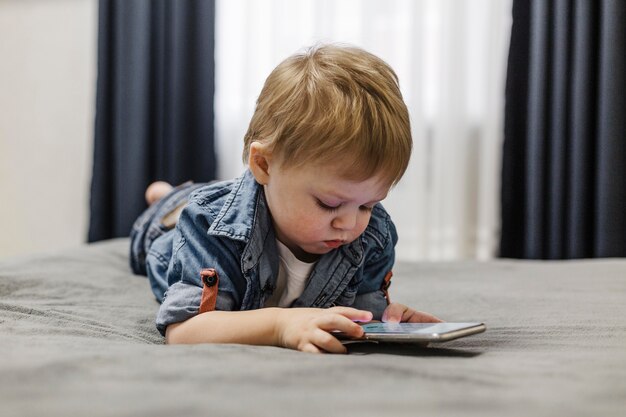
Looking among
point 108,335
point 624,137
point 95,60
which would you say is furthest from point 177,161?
point 108,335

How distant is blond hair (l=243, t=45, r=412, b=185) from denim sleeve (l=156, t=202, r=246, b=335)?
0.50 ft

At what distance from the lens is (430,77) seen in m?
2.69

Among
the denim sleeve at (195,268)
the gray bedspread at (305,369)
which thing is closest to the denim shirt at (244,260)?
the denim sleeve at (195,268)

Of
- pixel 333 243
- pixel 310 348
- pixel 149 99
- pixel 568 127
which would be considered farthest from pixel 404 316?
pixel 149 99

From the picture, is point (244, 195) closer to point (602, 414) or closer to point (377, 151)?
point (377, 151)

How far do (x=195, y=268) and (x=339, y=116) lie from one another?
293mm

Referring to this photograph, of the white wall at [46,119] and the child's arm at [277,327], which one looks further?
the white wall at [46,119]

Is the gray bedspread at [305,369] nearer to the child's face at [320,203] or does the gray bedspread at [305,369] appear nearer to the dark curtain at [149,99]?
the child's face at [320,203]

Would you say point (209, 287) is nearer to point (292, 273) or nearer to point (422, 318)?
point (292, 273)

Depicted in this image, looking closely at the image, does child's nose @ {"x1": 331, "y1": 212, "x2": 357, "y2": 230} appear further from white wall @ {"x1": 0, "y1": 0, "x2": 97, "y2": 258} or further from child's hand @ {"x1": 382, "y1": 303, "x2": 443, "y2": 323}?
white wall @ {"x1": 0, "y1": 0, "x2": 97, "y2": 258}

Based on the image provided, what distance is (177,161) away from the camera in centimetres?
274

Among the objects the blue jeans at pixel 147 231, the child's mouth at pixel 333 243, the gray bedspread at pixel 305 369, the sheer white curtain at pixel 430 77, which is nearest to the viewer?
the gray bedspread at pixel 305 369

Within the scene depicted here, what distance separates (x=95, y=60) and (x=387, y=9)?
3.65 ft

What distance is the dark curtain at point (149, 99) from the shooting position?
271 cm
